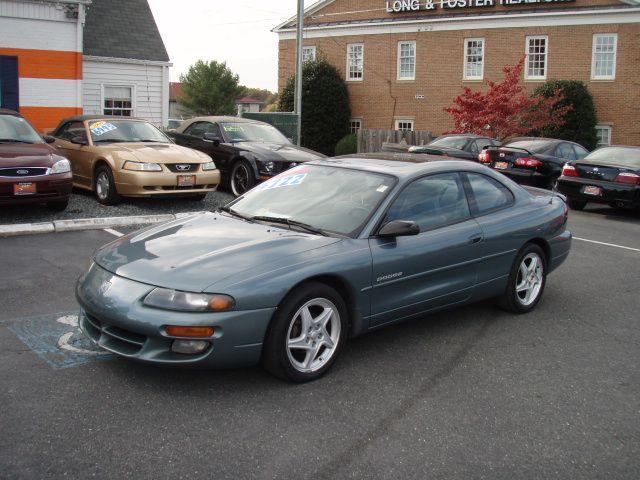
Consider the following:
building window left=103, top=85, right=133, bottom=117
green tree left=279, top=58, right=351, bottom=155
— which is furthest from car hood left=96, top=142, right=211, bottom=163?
green tree left=279, top=58, right=351, bottom=155

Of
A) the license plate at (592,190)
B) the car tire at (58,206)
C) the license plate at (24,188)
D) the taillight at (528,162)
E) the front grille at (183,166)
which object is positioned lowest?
the car tire at (58,206)

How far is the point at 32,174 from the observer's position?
30.8 ft

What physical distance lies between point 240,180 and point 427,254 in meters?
8.04

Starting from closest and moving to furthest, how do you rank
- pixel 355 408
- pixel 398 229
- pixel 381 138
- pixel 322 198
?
pixel 355 408
pixel 398 229
pixel 322 198
pixel 381 138

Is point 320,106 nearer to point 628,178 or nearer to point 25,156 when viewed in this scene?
point 628,178

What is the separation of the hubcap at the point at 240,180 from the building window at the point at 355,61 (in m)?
21.9

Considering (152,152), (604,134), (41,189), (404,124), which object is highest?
(404,124)

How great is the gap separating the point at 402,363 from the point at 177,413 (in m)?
1.68

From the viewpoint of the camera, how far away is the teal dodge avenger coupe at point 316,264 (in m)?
4.14

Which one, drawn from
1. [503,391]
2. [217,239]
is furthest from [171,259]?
[503,391]

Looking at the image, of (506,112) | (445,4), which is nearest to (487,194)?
(506,112)

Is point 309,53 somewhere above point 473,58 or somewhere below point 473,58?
above

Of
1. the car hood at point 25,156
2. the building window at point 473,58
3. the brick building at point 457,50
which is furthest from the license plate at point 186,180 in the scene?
the building window at point 473,58

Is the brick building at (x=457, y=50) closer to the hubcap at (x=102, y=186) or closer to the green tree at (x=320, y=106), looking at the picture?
the green tree at (x=320, y=106)
